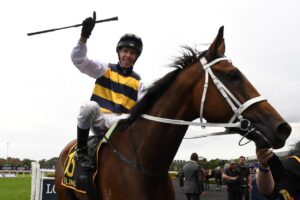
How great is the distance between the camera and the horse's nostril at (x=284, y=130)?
3006 millimetres

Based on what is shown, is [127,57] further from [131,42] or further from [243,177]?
[243,177]

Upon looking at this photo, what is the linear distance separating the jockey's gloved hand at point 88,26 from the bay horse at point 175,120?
0.90m

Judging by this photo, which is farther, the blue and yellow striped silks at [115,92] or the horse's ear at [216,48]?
the blue and yellow striped silks at [115,92]

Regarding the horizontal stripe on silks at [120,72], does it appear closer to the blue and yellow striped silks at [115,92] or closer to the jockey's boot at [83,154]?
the blue and yellow striped silks at [115,92]

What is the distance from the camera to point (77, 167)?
4332mm

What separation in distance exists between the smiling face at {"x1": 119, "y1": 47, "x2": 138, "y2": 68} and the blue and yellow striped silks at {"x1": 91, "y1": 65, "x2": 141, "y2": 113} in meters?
0.13

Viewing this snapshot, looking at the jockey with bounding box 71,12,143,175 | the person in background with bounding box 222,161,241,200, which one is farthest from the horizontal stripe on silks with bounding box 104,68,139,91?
the person in background with bounding box 222,161,241,200

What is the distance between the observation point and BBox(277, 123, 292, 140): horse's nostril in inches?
118

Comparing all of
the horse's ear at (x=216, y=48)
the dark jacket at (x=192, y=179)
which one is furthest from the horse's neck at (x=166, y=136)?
the dark jacket at (x=192, y=179)

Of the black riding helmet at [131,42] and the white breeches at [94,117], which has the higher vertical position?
the black riding helmet at [131,42]

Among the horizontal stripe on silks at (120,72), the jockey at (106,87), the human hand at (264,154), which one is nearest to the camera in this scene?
the human hand at (264,154)

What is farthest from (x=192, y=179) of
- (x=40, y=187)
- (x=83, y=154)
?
(x=83, y=154)

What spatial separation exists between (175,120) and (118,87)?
1.04 metres

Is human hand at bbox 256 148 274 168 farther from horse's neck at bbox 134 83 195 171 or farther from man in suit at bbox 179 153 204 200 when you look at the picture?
man in suit at bbox 179 153 204 200
